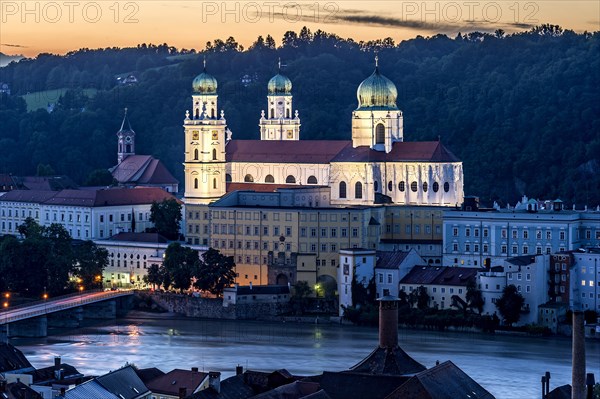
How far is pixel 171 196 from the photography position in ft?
331

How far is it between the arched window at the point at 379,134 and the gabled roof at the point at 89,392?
143 feet

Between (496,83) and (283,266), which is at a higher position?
(496,83)

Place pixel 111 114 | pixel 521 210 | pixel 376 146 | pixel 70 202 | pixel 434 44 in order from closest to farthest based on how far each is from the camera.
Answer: pixel 521 210, pixel 376 146, pixel 70 202, pixel 111 114, pixel 434 44

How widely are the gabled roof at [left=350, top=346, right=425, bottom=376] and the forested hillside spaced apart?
59.6m

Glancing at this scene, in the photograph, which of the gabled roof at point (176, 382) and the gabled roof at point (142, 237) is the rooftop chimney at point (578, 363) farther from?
the gabled roof at point (142, 237)

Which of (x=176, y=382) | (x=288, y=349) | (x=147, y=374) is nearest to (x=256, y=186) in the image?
(x=288, y=349)

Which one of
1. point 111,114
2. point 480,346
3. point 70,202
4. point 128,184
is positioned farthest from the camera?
point 111,114

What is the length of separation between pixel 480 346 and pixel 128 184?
157 ft

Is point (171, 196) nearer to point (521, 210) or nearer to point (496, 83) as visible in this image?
point (521, 210)

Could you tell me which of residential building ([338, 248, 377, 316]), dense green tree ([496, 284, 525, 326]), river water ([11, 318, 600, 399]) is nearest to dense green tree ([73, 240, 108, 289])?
river water ([11, 318, 600, 399])

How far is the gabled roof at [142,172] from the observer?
4469 inches

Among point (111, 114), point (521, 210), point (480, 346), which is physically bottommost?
point (480, 346)

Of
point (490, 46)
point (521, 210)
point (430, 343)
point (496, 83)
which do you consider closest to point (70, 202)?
point (521, 210)

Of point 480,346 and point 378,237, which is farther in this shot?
point 378,237
